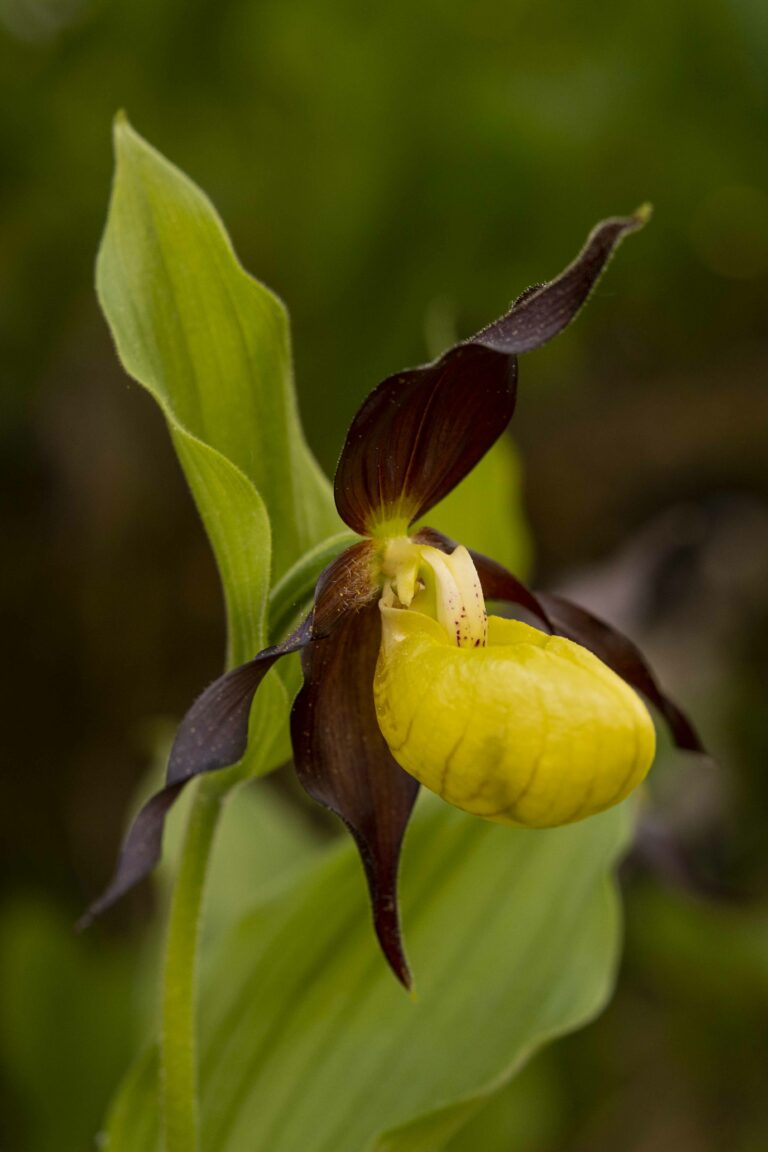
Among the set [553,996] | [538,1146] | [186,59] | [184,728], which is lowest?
[538,1146]

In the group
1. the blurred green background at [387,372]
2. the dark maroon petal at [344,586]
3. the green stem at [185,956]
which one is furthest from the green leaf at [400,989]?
the blurred green background at [387,372]

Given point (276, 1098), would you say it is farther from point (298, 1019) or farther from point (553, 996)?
point (553, 996)

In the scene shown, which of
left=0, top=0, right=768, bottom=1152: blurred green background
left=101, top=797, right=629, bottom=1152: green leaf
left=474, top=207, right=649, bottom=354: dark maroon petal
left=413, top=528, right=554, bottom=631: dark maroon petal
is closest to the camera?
left=474, top=207, right=649, bottom=354: dark maroon petal

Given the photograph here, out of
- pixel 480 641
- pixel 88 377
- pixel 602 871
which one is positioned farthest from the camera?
pixel 88 377

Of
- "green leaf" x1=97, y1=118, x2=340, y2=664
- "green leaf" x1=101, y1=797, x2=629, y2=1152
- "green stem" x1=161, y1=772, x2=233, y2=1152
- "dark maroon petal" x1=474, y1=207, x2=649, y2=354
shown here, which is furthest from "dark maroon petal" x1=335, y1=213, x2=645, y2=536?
"green leaf" x1=101, y1=797, x2=629, y2=1152

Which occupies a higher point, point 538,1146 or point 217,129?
point 217,129

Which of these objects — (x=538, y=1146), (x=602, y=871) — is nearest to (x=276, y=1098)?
(x=602, y=871)

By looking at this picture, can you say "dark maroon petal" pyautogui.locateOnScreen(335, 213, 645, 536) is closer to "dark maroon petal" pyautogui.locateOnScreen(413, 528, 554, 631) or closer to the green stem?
"dark maroon petal" pyautogui.locateOnScreen(413, 528, 554, 631)
